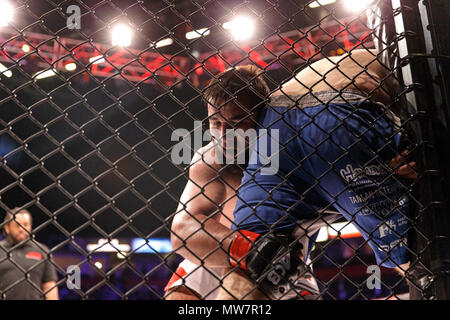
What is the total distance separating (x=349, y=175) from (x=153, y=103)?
75 centimetres

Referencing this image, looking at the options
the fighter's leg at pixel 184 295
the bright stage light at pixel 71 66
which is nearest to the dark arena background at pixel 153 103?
the bright stage light at pixel 71 66

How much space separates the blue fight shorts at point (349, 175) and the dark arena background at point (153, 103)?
49 millimetres

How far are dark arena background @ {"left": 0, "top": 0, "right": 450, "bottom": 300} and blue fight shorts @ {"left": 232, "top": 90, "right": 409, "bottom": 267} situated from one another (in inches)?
1.9

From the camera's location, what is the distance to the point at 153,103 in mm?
1353

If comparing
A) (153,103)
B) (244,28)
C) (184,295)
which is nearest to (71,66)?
(244,28)

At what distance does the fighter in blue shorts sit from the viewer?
1.44m

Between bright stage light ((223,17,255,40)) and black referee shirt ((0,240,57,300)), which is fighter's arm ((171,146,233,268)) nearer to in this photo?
black referee shirt ((0,240,57,300))

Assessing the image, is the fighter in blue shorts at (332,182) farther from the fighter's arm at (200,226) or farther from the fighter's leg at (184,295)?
the fighter's leg at (184,295)

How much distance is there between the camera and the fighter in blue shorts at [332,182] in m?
1.44

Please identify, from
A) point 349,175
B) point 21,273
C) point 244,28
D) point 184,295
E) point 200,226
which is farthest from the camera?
point 244,28

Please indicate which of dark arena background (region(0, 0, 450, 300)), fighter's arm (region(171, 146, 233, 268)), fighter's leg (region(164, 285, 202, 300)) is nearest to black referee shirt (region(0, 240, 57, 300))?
dark arena background (region(0, 0, 450, 300))

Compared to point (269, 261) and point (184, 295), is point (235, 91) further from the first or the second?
point (184, 295)
